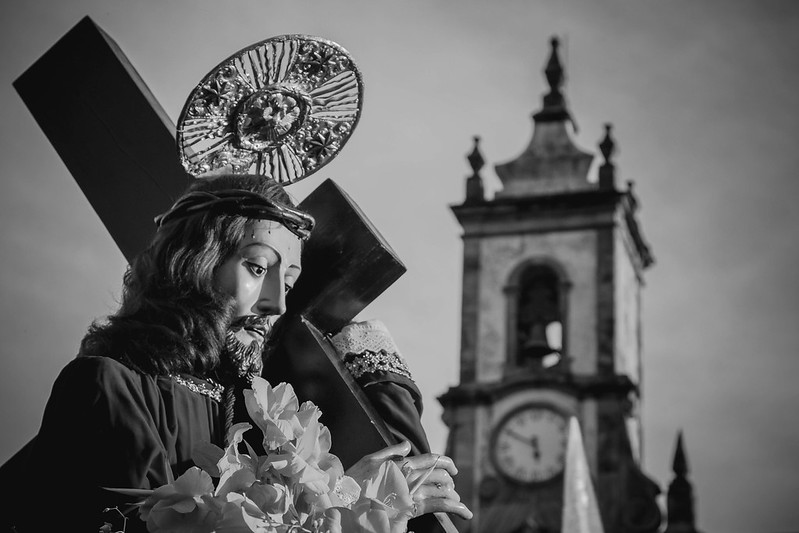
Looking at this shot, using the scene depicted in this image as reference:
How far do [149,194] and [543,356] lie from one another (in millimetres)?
26879

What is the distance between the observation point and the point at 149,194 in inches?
121

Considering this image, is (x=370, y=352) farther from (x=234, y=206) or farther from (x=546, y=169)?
(x=546, y=169)

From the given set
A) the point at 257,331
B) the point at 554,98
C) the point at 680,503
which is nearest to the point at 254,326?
the point at 257,331

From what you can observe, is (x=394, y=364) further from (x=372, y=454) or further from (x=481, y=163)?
(x=481, y=163)

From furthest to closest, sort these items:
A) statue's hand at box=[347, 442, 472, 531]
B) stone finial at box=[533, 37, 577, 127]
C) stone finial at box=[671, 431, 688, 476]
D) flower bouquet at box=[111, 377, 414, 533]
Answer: stone finial at box=[533, 37, 577, 127]
stone finial at box=[671, 431, 688, 476]
statue's hand at box=[347, 442, 472, 531]
flower bouquet at box=[111, 377, 414, 533]

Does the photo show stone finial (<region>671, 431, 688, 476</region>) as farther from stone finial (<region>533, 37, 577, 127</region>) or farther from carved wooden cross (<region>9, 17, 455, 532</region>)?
carved wooden cross (<region>9, 17, 455, 532</region>)

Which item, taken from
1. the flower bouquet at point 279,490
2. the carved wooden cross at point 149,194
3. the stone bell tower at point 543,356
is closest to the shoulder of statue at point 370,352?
the carved wooden cross at point 149,194

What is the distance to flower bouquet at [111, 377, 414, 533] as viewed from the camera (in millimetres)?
2209

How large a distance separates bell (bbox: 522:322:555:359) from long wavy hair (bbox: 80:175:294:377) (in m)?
26.5

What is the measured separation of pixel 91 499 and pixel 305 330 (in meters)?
0.55

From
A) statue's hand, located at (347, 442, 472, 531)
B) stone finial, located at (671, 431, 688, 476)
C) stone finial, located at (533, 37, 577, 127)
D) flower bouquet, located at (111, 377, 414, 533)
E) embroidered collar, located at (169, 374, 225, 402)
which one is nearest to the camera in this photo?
flower bouquet, located at (111, 377, 414, 533)

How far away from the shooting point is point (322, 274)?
9.46 feet

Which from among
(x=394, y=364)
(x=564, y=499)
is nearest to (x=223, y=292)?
(x=394, y=364)

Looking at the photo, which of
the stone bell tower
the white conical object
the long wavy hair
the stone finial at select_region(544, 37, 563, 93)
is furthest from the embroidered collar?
the stone finial at select_region(544, 37, 563, 93)
